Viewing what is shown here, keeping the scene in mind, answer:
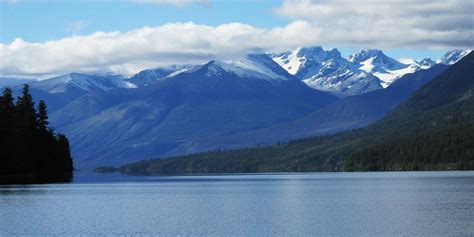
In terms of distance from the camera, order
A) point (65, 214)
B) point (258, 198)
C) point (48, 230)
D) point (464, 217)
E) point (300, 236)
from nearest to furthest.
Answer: point (300, 236)
point (48, 230)
point (464, 217)
point (65, 214)
point (258, 198)

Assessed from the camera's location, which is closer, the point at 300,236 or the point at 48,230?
the point at 300,236

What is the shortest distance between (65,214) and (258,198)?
151 feet

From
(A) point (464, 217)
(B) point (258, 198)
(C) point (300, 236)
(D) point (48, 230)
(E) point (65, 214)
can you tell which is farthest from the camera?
(B) point (258, 198)

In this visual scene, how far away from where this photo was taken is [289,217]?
4496 inches

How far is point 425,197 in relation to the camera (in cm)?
14738

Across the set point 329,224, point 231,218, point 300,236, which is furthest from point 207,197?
point 300,236

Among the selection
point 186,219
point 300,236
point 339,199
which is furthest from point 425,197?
point 300,236

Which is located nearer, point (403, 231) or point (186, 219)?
point (403, 231)

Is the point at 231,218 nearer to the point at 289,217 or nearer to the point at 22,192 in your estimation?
the point at 289,217

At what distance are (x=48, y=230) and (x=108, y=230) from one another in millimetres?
6266

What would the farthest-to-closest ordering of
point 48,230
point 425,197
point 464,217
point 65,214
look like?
point 425,197
point 65,214
point 464,217
point 48,230

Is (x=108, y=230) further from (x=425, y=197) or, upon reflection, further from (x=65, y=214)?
(x=425, y=197)

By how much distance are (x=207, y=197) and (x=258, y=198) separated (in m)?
11.4

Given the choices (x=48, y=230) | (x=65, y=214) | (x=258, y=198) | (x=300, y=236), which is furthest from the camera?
(x=258, y=198)
